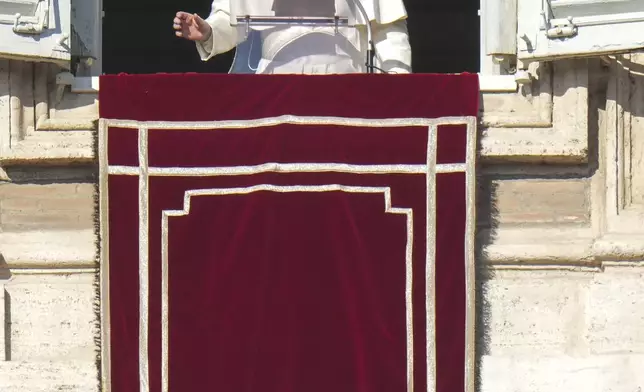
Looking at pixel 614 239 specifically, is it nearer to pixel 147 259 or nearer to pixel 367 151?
pixel 367 151

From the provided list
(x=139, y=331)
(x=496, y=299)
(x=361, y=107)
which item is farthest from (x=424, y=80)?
(x=139, y=331)

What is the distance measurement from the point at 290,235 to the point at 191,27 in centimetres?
90

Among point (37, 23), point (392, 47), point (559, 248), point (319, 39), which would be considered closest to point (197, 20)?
point (319, 39)

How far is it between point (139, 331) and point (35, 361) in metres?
0.40

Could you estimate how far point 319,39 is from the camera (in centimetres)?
798

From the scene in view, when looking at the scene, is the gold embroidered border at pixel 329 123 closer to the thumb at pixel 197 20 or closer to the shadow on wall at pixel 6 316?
the thumb at pixel 197 20

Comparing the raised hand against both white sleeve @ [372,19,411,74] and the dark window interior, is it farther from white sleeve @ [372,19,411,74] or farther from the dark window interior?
the dark window interior

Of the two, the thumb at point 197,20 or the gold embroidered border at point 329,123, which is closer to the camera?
the gold embroidered border at point 329,123

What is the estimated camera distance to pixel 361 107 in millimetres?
7484

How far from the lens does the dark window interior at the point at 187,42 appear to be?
10250 mm

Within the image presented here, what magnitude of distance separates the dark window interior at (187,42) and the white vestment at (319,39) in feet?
7.19

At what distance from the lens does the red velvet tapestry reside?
743 cm

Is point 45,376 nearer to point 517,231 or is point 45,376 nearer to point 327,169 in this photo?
point 327,169

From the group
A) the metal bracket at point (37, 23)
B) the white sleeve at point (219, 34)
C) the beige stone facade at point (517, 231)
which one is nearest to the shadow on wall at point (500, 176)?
the beige stone facade at point (517, 231)
